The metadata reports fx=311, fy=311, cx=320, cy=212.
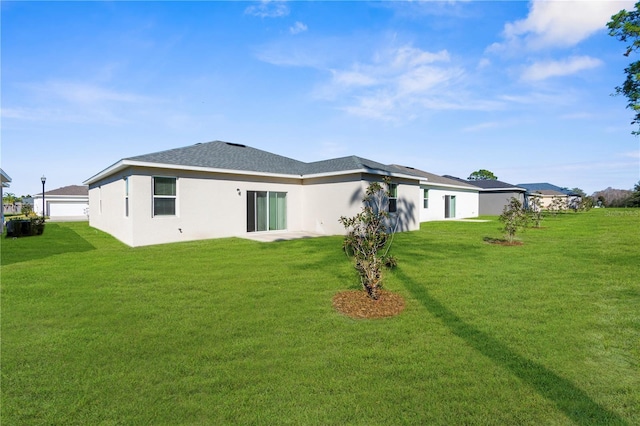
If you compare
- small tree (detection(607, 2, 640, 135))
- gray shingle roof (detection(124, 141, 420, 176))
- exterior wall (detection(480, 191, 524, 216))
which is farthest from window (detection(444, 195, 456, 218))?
gray shingle roof (detection(124, 141, 420, 176))

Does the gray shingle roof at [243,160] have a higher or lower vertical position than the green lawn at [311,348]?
higher

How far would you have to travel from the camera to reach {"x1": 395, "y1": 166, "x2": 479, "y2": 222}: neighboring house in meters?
24.7

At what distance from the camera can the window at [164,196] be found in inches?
476

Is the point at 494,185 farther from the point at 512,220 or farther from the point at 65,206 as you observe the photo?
the point at 65,206

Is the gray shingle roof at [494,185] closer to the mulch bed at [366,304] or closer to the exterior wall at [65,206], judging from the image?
the mulch bed at [366,304]

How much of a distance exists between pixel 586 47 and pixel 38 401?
67.5 feet

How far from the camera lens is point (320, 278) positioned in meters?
7.10

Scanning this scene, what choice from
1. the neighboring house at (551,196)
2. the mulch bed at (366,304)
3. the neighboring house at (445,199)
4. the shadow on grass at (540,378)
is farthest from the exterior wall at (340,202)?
the neighboring house at (551,196)

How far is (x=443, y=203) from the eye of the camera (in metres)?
26.9

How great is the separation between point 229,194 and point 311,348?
442 inches

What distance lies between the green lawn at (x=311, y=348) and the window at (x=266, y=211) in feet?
23.6

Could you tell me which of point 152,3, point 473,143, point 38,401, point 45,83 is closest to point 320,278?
point 38,401

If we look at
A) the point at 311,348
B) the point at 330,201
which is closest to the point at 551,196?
the point at 330,201

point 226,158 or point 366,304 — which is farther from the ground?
point 226,158
